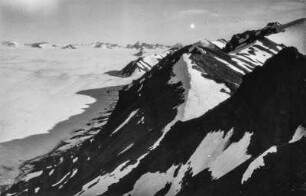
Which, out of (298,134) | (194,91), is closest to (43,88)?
(194,91)

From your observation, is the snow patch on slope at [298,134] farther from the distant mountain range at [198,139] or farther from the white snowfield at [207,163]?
the white snowfield at [207,163]

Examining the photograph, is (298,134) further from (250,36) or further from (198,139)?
(250,36)

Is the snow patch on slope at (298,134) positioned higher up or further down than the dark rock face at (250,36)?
higher up

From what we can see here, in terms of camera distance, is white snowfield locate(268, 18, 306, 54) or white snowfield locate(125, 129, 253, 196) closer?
white snowfield locate(125, 129, 253, 196)

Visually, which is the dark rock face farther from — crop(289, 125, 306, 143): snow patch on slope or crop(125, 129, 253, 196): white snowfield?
crop(289, 125, 306, 143): snow patch on slope

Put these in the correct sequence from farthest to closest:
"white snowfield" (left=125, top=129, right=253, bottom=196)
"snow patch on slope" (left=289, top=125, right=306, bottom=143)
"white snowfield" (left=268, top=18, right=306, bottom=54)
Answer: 1. "white snowfield" (left=268, top=18, right=306, bottom=54)
2. "white snowfield" (left=125, top=129, right=253, bottom=196)
3. "snow patch on slope" (left=289, top=125, right=306, bottom=143)

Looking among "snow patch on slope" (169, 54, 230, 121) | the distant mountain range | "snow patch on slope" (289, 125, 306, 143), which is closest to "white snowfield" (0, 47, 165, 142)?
the distant mountain range

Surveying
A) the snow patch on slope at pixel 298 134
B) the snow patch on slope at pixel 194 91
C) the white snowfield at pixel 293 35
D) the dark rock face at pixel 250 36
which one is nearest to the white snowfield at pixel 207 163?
the snow patch on slope at pixel 298 134
